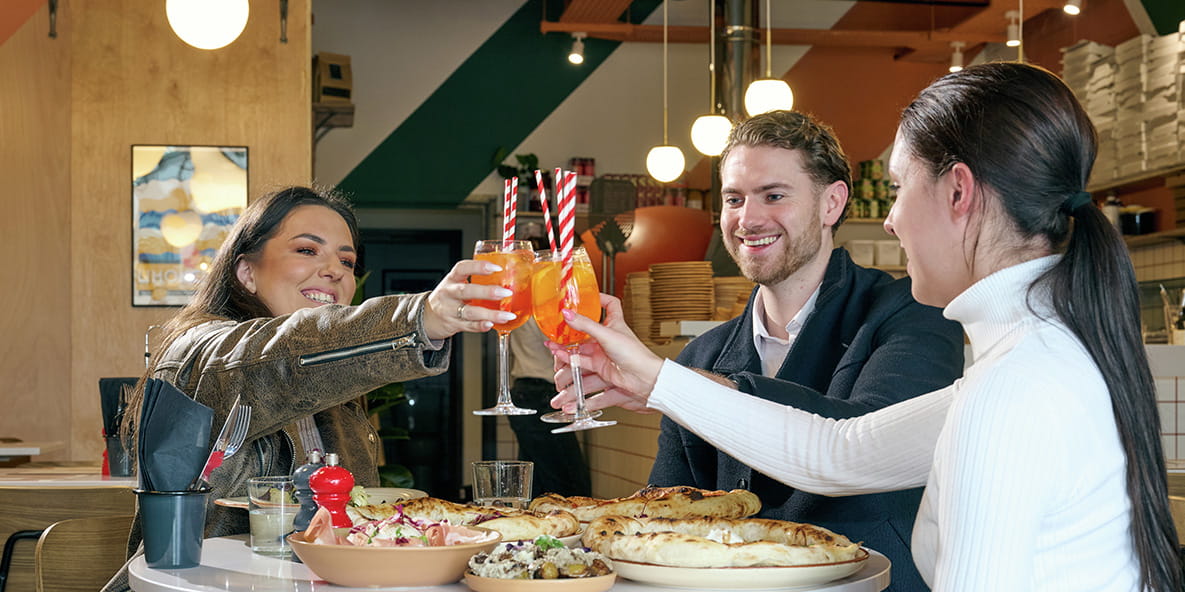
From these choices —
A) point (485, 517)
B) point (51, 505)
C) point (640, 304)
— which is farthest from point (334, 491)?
point (640, 304)

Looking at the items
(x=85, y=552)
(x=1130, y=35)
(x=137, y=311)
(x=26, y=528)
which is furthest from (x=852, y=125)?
(x=85, y=552)

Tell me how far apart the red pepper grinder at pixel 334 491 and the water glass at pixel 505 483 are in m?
0.46

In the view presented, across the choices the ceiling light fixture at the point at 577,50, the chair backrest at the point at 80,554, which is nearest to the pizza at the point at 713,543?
the chair backrest at the point at 80,554

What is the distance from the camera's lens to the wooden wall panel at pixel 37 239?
5.52 m

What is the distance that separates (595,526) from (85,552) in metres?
1.58

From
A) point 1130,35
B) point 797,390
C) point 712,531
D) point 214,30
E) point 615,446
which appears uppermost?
point 1130,35

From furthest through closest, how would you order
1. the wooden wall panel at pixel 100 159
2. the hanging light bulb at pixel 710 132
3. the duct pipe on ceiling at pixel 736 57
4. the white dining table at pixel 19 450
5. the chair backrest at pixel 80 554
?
the duct pipe on ceiling at pixel 736 57, the hanging light bulb at pixel 710 132, the wooden wall panel at pixel 100 159, the white dining table at pixel 19 450, the chair backrest at pixel 80 554

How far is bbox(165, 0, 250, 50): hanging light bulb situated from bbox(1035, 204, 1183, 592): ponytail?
3790mm

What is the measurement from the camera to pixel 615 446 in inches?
267

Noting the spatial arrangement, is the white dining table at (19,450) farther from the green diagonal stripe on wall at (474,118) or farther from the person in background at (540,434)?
the green diagonal stripe on wall at (474,118)

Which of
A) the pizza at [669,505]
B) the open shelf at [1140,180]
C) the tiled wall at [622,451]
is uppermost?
the open shelf at [1140,180]

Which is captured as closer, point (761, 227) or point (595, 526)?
point (595, 526)

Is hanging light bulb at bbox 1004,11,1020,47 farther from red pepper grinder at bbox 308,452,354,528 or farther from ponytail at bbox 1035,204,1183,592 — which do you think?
red pepper grinder at bbox 308,452,354,528

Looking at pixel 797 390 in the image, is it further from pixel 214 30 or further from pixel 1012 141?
pixel 214 30
